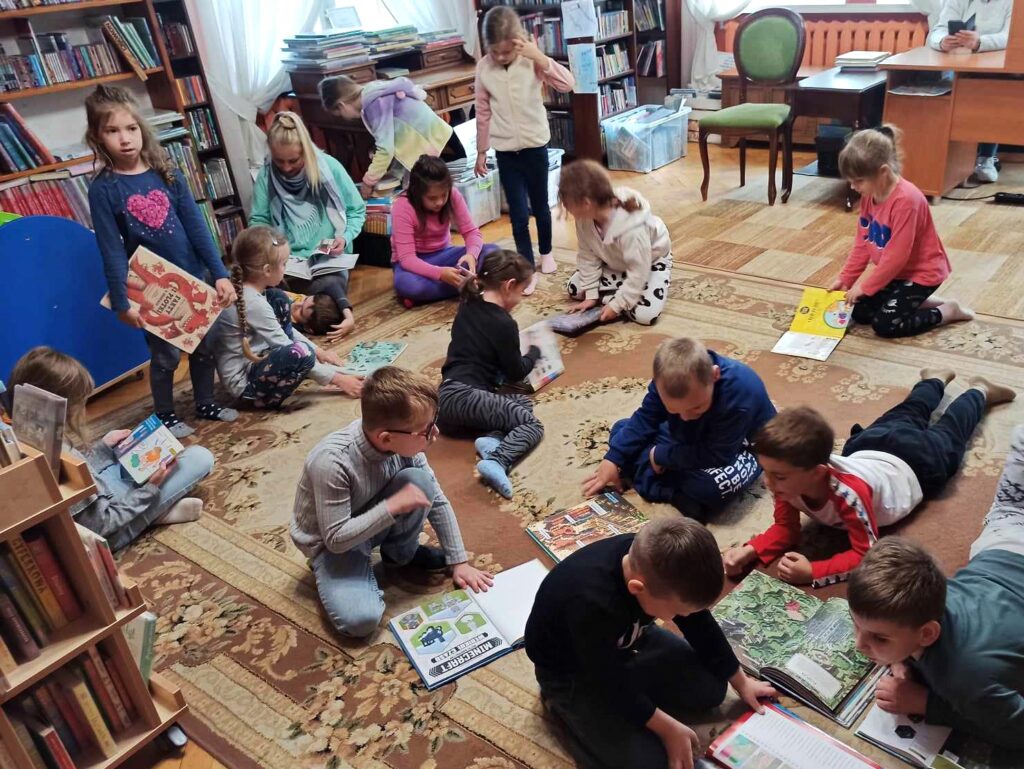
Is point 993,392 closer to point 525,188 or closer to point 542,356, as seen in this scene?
point 542,356

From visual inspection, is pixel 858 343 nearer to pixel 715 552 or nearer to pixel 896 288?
pixel 896 288

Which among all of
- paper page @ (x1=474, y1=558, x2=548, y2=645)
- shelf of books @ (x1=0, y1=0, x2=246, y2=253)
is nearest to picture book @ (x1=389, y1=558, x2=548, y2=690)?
paper page @ (x1=474, y1=558, x2=548, y2=645)

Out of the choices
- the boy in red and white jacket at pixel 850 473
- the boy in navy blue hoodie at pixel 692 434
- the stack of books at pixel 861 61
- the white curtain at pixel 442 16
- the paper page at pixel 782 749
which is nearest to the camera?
the paper page at pixel 782 749

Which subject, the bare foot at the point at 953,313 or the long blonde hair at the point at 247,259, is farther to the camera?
the bare foot at the point at 953,313

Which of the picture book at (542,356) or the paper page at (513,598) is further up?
the picture book at (542,356)

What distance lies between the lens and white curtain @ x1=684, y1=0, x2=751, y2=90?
5729 mm

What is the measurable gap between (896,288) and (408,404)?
2.15m

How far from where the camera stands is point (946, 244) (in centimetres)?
384

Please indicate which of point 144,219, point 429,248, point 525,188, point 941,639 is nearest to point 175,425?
point 144,219

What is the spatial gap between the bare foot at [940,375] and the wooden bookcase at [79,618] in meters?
2.36

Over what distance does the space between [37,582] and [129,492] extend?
95cm

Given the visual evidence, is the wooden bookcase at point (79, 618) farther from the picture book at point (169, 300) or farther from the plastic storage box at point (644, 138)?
the plastic storage box at point (644, 138)

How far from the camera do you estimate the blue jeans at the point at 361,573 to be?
1957mm

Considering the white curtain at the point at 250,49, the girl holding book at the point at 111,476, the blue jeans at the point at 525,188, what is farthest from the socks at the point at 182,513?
the white curtain at the point at 250,49
